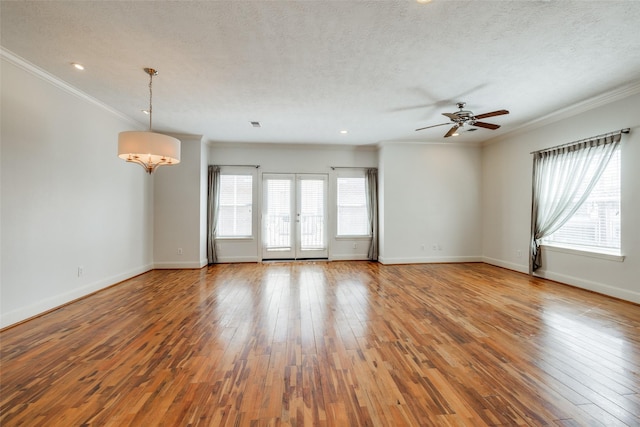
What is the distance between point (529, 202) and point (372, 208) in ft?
10.1

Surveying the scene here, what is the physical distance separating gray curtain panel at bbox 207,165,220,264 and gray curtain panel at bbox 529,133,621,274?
637cm

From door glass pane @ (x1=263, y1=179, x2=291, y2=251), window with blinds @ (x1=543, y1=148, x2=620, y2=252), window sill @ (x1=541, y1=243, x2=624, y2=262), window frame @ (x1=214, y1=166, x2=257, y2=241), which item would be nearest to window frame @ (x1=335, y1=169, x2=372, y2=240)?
door glass pane @ (x1=263, y1=179, x2=291, y2=251)

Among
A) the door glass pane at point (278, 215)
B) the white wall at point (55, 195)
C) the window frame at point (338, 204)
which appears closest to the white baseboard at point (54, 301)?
the white wall at point (55, 195)

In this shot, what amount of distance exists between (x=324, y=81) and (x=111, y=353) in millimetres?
3504

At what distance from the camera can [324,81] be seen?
333 centimetres

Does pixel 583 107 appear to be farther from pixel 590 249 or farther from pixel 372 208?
pixel 372 208

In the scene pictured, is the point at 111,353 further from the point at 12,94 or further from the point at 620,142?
the point at 620,142

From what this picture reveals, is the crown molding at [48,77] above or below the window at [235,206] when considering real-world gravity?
above

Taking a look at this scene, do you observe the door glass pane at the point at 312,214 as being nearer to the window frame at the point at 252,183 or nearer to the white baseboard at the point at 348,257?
the white baseboard at the point at 348,257

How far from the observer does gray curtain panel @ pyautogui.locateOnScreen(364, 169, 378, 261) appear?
21.6 feet

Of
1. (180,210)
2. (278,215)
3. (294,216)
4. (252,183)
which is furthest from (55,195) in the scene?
(294,216)

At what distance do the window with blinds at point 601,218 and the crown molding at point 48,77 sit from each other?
24.2 feet

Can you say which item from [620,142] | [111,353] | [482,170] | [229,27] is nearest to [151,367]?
[111,353]

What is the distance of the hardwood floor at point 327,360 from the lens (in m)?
1.57
